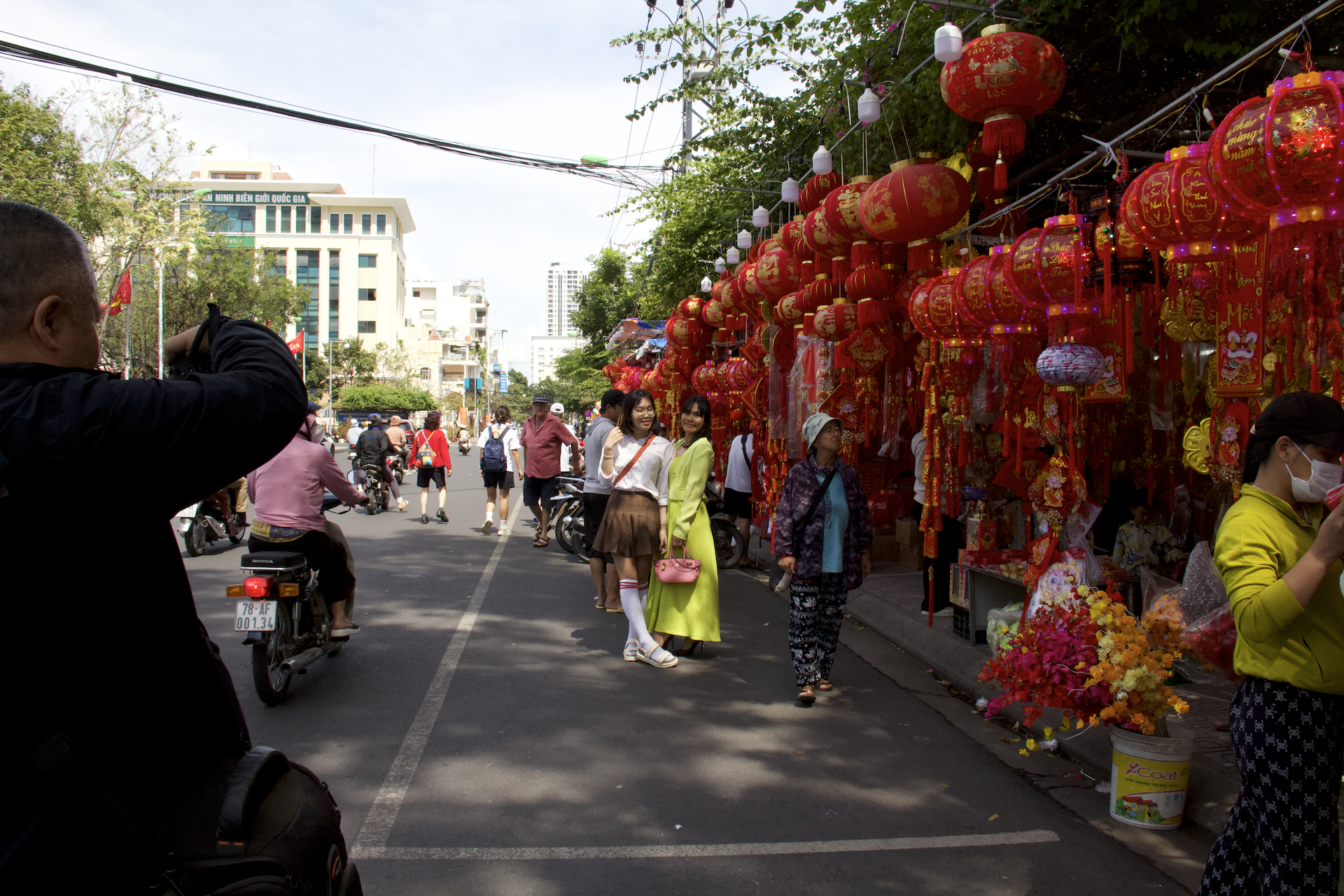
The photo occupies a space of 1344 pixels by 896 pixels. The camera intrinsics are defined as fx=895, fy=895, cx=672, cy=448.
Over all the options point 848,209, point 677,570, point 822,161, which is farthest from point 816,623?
point 822,161

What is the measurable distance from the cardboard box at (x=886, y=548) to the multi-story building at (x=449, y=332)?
74523 mm

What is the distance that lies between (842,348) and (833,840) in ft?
15.9

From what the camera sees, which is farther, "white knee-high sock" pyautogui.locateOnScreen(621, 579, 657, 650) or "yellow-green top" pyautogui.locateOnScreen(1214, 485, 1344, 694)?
"white knee-high sock" pyautogui.locateOnScreen(621, 579, 657, 650)

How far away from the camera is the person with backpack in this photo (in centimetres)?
1233

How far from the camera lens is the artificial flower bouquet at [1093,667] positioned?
3822 millimetres

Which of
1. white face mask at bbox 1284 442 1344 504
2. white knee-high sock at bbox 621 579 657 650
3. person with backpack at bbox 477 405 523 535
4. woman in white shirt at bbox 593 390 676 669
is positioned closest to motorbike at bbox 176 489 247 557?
person with backpack at bbox 477 405 523 535

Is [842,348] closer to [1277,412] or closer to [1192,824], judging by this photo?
[1192,824]

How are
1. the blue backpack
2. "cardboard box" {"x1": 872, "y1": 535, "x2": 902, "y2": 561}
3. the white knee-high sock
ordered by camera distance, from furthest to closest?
the blue backpack
"cardboard box" {"x1": 872, "y1": 535, "x2": 902, "y2": 561}
the white knee-high sock

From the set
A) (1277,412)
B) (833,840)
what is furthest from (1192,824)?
(1277,412)

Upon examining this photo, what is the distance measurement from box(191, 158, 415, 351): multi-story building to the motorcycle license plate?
82428 millimetres

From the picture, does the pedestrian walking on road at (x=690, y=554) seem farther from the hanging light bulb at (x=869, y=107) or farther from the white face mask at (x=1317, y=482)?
the white face mask at (x=1317, y=482)

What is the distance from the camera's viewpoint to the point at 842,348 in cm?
777

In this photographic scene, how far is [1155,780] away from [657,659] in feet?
10.8

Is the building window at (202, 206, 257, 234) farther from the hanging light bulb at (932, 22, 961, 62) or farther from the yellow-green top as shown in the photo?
the yellow-green top
